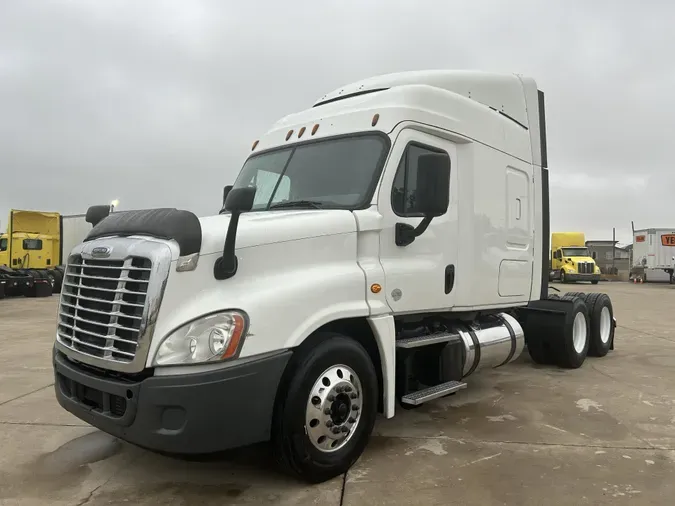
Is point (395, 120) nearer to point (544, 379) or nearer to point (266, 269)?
point (266, 269)

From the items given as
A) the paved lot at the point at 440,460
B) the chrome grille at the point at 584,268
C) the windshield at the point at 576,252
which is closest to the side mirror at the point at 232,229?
the paved lot at the point at 440,460

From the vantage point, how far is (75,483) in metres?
3.80

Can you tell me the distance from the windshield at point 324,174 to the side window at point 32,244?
21650 millimetres

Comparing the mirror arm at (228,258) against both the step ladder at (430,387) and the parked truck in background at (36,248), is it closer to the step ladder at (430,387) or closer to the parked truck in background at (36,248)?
the step ladder at (430,387)

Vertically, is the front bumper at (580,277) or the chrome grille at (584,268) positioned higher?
the chrome grille at (584,268)

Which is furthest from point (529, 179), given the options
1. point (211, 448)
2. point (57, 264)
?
point (57, 264)

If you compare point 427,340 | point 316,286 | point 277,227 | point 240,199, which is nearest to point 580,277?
point 427,340

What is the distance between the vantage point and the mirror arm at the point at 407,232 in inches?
170

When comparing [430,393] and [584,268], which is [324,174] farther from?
[584,268]

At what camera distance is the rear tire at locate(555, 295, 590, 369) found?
7.50 meters

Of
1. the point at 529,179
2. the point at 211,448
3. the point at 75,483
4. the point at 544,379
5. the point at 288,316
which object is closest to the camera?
the point at 211,448

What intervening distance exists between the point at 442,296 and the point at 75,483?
327 cm

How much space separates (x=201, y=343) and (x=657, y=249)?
115 ft

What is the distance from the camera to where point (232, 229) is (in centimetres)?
332
